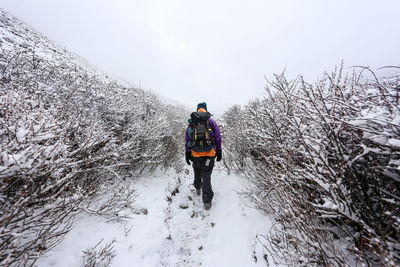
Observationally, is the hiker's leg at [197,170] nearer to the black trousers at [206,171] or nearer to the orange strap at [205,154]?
the black trousers at [206,171]

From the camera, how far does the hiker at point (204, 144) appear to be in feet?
12.2

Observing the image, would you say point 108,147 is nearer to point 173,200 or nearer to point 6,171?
point 6,171

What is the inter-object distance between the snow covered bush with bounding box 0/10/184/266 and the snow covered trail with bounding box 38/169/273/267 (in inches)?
9.9

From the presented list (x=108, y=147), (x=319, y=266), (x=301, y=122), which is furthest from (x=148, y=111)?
(x=319, y=266)

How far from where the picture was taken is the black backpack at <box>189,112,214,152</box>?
3.70 meters

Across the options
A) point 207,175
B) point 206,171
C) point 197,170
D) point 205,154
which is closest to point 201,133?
point 205,154

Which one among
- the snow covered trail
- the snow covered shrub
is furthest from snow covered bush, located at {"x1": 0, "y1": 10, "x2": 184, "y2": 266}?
the snow covered shrub

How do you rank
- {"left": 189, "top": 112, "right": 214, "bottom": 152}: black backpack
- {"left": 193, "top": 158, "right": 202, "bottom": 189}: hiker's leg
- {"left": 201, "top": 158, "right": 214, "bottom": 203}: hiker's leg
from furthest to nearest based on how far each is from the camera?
{"left": 193, "top": 158, "right": 202, "bottom": 189}: hiker's leg
{"left": 201, "top": 158, "right": 214, "bottom": 203}: hiker's leg
{"left": 189, "top": 112, "right": 214, "bottom": 152}: black backpack

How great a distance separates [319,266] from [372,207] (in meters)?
0.84

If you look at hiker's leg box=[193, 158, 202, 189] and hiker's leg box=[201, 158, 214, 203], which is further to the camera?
hiker's leg box=[193, 158, 202, 189]

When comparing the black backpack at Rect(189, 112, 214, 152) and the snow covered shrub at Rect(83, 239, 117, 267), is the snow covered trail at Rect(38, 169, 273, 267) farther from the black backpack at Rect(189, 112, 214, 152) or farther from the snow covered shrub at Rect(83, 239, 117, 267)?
the black backpack at Rect(189, 112, 214, 152)

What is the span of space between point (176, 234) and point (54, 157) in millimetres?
2694

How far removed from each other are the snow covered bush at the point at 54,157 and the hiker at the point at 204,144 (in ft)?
4.70

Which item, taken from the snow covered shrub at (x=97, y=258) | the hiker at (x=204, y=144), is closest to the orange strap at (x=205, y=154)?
the hiker at (x=204, y=144)
